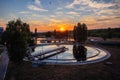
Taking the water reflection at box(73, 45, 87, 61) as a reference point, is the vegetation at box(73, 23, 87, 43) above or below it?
above

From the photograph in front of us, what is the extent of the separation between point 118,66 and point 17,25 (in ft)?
60.5

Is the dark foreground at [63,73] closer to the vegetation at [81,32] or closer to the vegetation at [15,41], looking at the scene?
the vegetation at [15,41]

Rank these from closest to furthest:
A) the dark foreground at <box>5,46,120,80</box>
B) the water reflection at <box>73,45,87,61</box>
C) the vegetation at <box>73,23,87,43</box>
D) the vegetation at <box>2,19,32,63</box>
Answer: the dark foreground at <box>5,46,120,80</box>
the vegetation at <box>2,19,32,63</box>
the water reflection at <box>73,45,87,61</box>
the vegetation at <box>73,23,87,43</box>

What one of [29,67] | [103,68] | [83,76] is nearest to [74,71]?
[83,76]

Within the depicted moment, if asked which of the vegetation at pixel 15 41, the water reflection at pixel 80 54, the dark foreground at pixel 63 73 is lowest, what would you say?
the dark foreground at pixel 63 73

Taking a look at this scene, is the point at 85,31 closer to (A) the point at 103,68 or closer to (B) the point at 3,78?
(A) the point at 103,68

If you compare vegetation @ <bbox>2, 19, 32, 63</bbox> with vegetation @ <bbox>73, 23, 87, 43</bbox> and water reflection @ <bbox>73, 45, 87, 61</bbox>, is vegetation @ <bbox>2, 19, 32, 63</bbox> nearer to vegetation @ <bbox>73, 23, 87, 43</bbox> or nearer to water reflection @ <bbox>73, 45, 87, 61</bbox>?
water reflection @ <bbox>73, 45, 87, 61</bbox>

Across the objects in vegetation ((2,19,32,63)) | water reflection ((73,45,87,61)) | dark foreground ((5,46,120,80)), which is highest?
vegetation ((2,19,32,63))

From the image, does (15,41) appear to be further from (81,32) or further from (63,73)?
(81,32)

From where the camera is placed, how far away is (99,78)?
1662 centimetres

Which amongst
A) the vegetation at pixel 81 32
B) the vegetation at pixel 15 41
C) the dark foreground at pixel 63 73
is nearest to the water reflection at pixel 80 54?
the dark foreground at pixel 63 73

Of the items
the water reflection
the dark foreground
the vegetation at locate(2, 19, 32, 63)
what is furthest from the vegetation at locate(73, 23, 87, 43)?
the vegetation at locate(2, 19, 32, 63)

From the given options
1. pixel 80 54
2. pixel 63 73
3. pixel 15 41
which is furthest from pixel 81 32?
pixel 15 41

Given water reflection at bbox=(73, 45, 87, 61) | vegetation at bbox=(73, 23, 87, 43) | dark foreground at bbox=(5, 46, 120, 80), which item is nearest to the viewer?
dark foreground at bbox=(5, 46, 120, 80)
